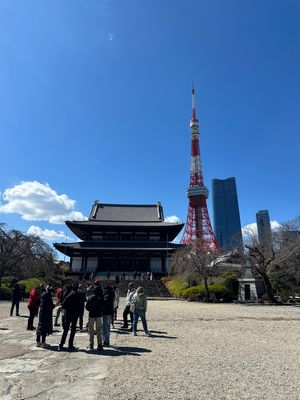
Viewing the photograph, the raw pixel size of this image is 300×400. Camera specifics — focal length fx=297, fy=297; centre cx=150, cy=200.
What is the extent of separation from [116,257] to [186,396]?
3710 cm

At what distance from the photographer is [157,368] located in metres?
5.44

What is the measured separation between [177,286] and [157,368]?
78.8ft

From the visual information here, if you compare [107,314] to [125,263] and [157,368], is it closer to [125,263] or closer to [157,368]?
[157,368]

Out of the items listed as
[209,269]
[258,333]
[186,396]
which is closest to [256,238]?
[209,269]

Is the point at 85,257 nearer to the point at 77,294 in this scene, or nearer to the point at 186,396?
the point at 77,294

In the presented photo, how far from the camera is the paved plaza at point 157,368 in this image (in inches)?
168

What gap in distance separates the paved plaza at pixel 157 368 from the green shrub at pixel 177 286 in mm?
18571

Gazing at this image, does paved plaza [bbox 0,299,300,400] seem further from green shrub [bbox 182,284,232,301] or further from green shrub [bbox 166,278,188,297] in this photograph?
green shrub [bbox 166,278,188,297]

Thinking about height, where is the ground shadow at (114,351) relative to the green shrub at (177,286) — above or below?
below

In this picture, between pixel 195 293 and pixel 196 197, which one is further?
pixel 196 197

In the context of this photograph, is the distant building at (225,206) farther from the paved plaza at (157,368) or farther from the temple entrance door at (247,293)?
the paved plaza at (157,368)

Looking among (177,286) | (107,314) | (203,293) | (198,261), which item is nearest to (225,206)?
(177,286)


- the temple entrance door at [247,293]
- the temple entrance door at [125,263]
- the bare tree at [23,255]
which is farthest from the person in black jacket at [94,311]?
the temple entrance door at [125,263]

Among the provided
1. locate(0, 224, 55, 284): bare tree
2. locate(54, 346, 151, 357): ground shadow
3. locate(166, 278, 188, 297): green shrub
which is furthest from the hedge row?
locate(54, 346, 151, 357): ground shadow
